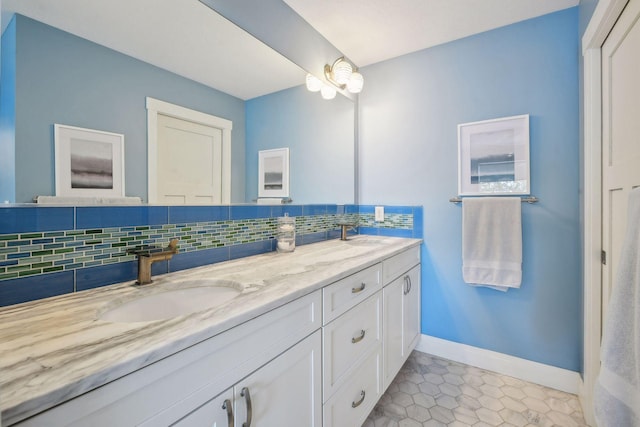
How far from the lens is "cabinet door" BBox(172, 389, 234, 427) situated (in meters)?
0.59

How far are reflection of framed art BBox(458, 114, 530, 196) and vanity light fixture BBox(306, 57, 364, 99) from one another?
85cm

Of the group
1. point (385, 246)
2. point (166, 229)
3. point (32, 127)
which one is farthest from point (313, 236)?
point (32, 127)

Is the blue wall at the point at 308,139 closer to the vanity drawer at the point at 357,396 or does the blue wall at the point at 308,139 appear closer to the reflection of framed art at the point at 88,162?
the reflection of framed art at the point at 88,162

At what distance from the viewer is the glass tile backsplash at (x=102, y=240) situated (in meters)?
0.76

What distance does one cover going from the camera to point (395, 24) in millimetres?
1820

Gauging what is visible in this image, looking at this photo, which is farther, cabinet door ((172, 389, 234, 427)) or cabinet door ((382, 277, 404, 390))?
cabinet door ((382, 277, 404, 390))

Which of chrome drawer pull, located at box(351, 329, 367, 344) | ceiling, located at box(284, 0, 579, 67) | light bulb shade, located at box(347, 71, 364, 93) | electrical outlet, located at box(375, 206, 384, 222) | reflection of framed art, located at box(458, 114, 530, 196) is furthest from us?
electrical outlet, located at box(375, 206, 384, 222)

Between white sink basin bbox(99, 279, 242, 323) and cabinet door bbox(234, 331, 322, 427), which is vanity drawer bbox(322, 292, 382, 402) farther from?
white sink basin bbox(99, 279, 242, 323)

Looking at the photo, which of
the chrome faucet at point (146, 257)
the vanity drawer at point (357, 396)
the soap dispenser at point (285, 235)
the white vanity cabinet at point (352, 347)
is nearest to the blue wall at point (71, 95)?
the chrome faucet at point (146, 257)

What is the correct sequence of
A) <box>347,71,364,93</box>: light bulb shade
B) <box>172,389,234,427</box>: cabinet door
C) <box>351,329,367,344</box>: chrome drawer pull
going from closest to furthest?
<box>172,389,234,427</box>: cabinet door → <box>351,329,367,344</box>: chrome drawer pull → <box>347,71,364,93</box>: light bulb shade

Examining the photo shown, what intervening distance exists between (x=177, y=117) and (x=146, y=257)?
569 mm

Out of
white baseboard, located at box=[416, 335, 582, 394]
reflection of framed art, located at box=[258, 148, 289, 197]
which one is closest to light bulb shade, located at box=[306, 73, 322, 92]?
reflection of framed art, located at box=[258, 148, 289, 197]

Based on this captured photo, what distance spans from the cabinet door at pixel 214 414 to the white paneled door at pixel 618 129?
152 centimetres

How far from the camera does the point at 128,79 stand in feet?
3.18
